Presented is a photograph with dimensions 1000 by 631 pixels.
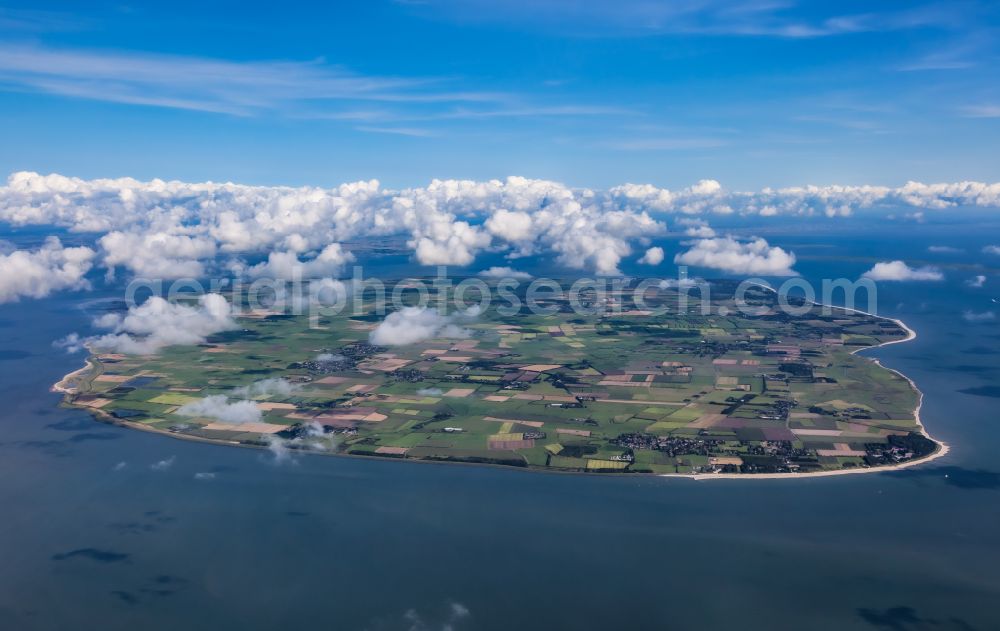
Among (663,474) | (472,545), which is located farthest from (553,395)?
(472,545)

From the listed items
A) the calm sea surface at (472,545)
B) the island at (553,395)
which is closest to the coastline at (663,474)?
the island at (553,395)

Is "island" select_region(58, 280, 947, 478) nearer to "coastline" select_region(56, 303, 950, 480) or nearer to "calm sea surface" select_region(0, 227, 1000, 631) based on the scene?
"coastline" select_region(56, 303, 950, 480)

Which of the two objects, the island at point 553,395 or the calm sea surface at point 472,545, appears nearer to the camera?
the calm sea surface at point 472,545

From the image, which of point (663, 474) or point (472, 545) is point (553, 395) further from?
point (472, 545)

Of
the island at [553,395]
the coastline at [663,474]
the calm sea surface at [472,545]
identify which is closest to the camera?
the calm sea surface at [472,545]

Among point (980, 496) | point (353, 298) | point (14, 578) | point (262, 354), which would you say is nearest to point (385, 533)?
point (14, 578)

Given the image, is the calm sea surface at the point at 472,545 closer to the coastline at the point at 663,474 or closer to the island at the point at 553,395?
the coastline at the point at 663,474

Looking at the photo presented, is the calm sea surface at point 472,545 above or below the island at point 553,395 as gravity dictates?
below
